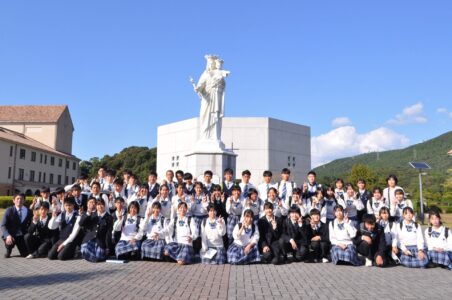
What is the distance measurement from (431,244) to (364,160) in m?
105

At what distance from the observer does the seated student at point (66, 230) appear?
782 cm

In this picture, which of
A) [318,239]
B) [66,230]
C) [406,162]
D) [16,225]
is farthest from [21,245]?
[406,162]

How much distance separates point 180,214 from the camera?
7.95 m

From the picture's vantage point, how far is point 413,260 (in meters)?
7.43

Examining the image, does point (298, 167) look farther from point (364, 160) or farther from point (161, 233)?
point (364, 160)

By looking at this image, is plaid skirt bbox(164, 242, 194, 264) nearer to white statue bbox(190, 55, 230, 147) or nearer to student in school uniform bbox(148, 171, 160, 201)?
student in school uniform bbox(148, 171, 160, 201)

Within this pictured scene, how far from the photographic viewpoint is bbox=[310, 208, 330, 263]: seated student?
7.87m

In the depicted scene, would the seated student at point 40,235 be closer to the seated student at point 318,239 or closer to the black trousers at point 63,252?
the black trousers at point 63,252

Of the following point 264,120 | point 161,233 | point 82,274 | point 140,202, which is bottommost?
point 82,274

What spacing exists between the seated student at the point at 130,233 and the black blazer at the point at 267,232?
7.97 feet

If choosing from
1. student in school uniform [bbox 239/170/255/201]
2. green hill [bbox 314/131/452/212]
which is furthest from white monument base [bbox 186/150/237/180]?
green hill [bbox 314/131/452/212]

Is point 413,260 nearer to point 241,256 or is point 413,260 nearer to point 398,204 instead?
point 398,204

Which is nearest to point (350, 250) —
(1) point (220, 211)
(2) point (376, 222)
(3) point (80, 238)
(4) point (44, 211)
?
(2) point (376, 222)

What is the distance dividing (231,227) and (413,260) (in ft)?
11.7
